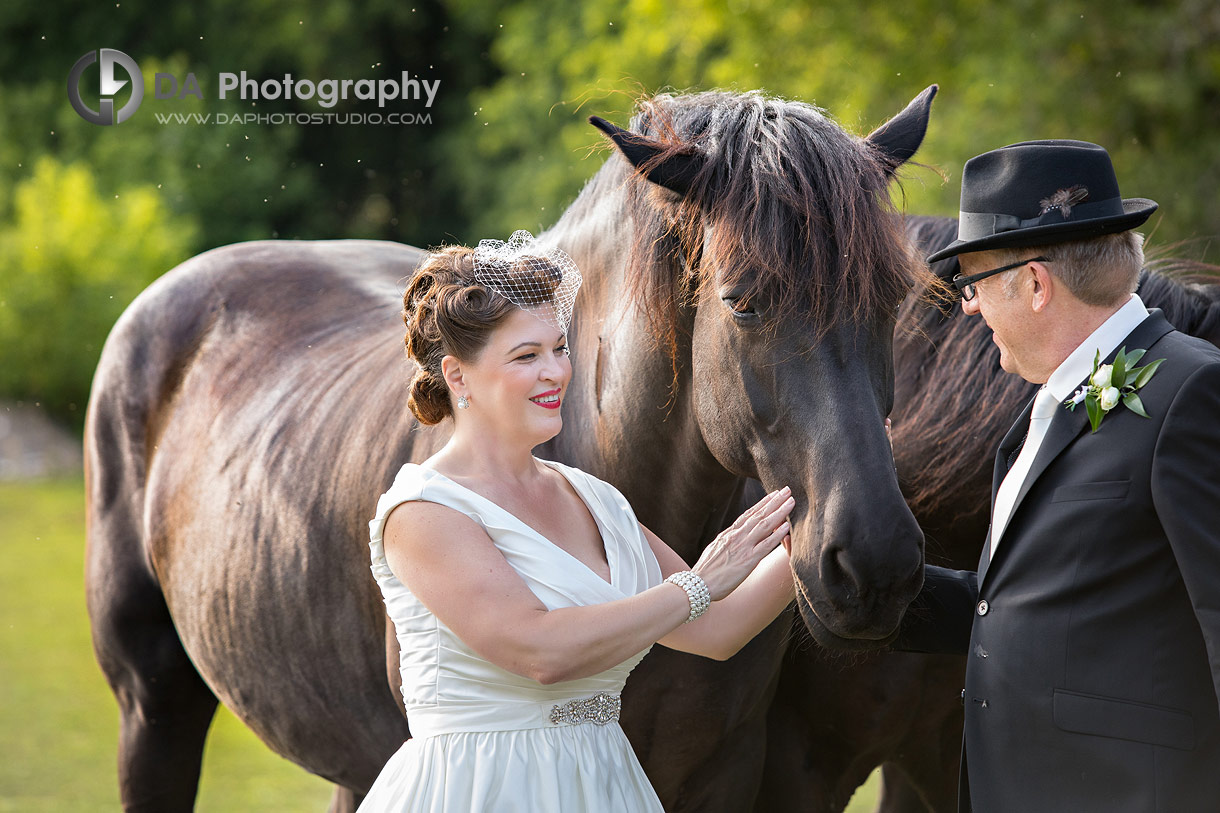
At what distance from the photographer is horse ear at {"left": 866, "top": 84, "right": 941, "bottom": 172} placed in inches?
93.6

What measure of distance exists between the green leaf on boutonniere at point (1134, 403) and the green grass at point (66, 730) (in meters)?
5.78

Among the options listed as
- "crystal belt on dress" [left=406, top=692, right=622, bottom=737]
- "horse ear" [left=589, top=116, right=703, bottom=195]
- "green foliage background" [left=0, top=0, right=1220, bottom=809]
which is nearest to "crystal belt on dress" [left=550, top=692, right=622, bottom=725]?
"crystal belt on dress" [left=406, top=692, right=622, bottom=737]

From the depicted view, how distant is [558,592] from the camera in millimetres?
2084

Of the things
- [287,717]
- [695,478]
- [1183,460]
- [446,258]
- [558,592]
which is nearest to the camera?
[1183,460]

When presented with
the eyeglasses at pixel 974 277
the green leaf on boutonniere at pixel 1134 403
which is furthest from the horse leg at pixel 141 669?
the green leaf on boutonniere at pixel 1134 403

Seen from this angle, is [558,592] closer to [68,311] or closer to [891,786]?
[891,786]

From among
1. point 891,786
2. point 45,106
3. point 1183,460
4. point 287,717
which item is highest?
point 45,106

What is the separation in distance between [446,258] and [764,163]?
2.09 feet

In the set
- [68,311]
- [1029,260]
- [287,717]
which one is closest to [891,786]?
[287,717]

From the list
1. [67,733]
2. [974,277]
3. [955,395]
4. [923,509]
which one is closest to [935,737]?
[923,509]

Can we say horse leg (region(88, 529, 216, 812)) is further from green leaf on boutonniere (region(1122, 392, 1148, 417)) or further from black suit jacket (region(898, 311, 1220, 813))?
green leaf on boutonniere (region(1122, 392, 1148, 417))

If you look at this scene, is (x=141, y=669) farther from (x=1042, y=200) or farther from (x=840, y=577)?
(x=1042, y=200)

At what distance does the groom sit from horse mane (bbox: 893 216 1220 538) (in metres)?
1.05

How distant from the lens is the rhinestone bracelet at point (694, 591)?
2.07m
